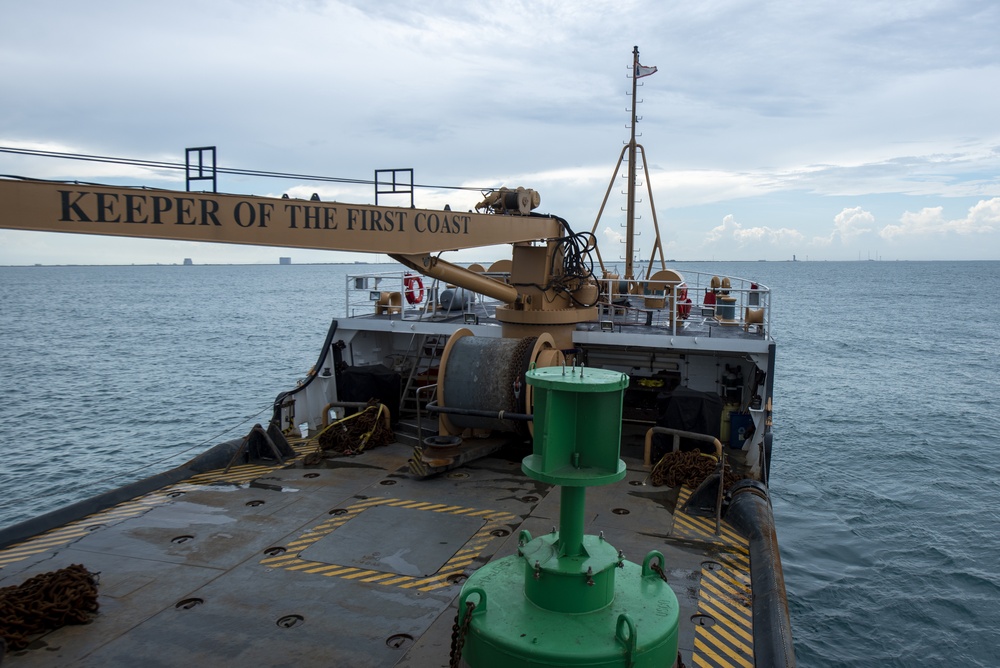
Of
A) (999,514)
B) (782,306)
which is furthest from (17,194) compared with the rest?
(782,306)

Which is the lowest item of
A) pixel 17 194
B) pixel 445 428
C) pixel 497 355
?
pixel 445 428

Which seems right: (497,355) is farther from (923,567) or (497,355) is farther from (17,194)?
(923,567)

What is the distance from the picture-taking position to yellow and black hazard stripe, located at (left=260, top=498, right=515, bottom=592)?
7.46 meters

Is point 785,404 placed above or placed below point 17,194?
below

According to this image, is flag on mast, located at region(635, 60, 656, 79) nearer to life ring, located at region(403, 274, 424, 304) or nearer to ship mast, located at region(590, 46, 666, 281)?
ship mast, located at region(590, 46, 666, 281)

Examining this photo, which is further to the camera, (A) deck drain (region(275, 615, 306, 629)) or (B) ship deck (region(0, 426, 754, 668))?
(A) deck drain (region(275, 615, 306, 629))

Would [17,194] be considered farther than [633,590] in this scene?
Yes

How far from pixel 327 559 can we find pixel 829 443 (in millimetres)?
20262

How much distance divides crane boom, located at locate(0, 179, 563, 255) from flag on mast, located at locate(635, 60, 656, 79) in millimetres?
12087

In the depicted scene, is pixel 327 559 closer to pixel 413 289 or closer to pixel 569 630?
pixel 569 630

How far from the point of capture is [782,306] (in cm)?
Answer: 9025

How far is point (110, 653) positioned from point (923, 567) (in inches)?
578

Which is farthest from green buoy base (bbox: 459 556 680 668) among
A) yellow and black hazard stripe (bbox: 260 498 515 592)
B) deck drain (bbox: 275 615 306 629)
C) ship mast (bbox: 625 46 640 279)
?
ship mast (bbox: 625 46 640 279)

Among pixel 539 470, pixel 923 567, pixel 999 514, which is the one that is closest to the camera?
pixel 539 470
